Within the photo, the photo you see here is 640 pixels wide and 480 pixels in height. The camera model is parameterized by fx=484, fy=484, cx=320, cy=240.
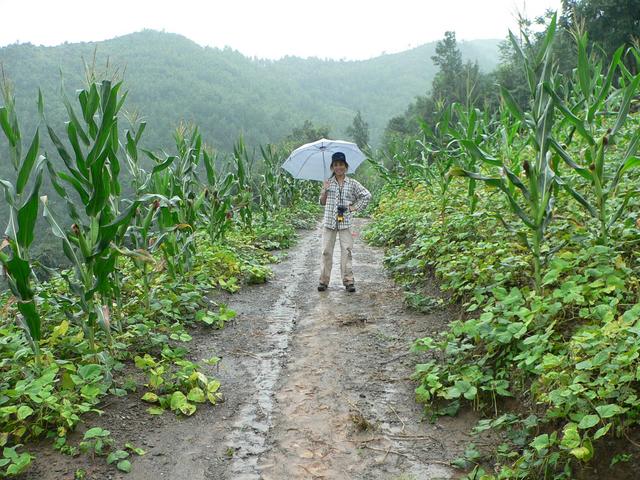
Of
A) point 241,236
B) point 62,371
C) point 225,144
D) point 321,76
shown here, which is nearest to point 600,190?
point 62,371

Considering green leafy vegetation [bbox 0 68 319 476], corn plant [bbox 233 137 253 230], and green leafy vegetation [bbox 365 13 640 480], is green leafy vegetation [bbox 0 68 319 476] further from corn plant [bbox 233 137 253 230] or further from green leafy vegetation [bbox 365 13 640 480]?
corn plant [bbox 233 137 253 230]

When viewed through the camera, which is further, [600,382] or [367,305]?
[367,305]

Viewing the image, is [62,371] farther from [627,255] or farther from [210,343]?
[627,255]

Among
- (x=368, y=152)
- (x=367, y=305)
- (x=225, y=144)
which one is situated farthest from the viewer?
(x=225, y=144)

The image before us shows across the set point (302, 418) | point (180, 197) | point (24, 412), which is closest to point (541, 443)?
point (302, 418)

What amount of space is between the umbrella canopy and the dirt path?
311 cm

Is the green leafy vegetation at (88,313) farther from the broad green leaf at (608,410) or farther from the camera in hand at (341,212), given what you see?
the broad green leaf at (608,410)

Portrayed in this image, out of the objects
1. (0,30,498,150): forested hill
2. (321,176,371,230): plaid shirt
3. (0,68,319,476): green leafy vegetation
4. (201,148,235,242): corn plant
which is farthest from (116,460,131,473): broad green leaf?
(0,30,498,150): forested hill

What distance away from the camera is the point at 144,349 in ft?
13.4

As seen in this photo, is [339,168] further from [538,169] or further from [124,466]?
[124,466]

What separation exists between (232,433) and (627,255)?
318 centimetres

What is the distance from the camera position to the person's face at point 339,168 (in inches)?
257

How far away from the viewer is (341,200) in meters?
6.67

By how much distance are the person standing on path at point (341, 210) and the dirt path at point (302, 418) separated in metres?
1.34
